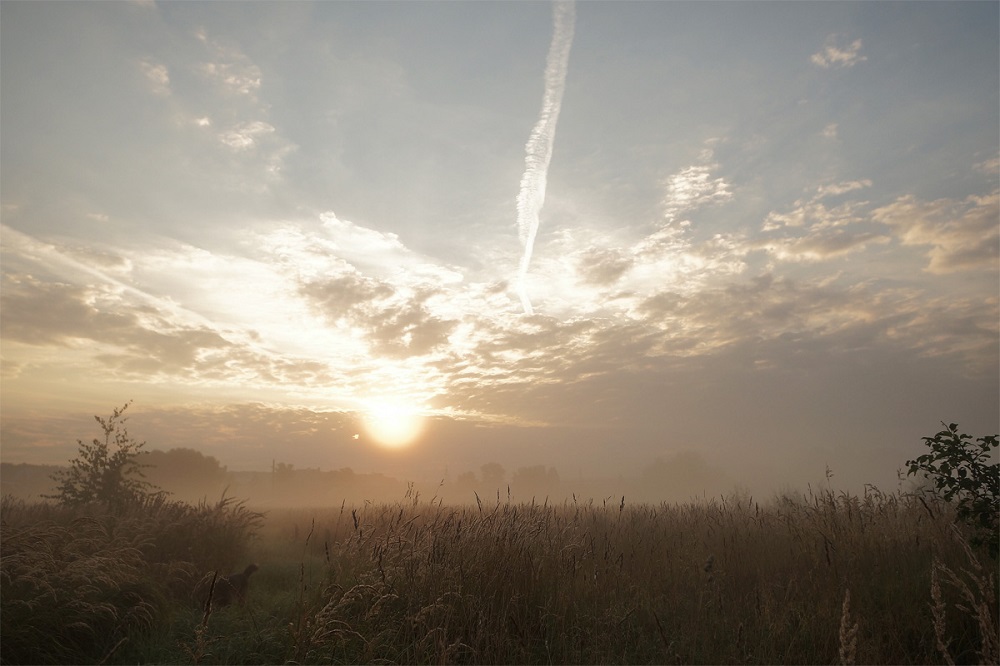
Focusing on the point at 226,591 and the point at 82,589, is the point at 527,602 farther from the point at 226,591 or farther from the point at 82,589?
the point at 82,589

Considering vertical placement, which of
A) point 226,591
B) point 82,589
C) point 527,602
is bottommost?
point 226,591

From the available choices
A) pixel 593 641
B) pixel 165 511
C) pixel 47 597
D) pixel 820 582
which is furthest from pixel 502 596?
pixel 165 511

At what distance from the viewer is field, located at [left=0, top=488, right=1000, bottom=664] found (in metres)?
4.89

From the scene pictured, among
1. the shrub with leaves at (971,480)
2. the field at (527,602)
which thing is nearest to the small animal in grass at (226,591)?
the field at (527,602)

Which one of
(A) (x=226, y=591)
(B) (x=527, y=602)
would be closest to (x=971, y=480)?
(B) (x=527, y=602)

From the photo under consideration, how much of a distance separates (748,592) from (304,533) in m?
14.3

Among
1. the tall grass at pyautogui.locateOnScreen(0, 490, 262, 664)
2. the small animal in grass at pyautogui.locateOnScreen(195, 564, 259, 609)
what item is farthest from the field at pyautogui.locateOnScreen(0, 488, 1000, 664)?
the small animal in grass at pyautogui.locateOnScreen(195, 564, 259, 609)

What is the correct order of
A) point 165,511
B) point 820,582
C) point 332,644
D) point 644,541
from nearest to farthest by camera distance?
point 332,644 → point 820,582 → point 644,541 → point 165,511

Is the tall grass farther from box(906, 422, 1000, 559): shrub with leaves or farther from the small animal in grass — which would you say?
box(906, 422, 1000, 559): shrub with leaves

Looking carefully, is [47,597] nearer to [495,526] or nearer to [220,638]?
[220,638]

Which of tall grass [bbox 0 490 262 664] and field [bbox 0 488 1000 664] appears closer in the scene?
field [bbox 0 488 1000 664]

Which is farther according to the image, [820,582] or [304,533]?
[304,533]

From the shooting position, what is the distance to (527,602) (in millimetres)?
5574

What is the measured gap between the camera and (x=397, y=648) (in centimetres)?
500
